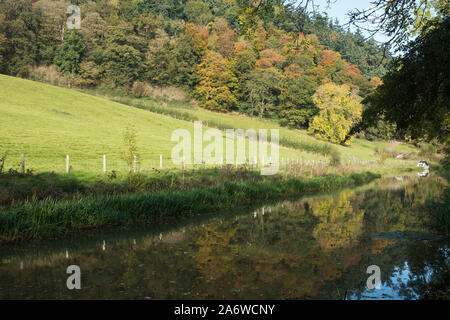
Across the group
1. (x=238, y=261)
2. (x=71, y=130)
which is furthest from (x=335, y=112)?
(x=238, y=261)

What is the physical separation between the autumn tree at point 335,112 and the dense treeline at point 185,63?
20 centimetres

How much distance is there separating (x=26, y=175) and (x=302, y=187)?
16526mm

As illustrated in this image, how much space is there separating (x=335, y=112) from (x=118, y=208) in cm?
7155

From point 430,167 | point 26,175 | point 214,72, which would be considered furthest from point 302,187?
point 214,72

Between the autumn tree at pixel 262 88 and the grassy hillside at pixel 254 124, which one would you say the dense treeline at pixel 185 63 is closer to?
the autumn tree at pixel 262 88

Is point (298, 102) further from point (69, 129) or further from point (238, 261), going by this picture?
point (238, 261)

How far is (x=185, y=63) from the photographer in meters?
92.4

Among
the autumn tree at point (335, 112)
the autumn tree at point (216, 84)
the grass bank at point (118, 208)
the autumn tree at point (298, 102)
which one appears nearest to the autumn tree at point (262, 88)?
the autumn tree at point (298, 102)

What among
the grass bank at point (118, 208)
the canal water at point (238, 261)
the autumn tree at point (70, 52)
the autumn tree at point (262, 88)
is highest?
the autumn tree at point (70, 52)

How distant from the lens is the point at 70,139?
118 ft

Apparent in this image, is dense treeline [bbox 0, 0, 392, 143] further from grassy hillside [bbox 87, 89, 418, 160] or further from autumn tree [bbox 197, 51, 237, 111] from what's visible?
grassy hillside [bbox 87, 89, 418, 160]

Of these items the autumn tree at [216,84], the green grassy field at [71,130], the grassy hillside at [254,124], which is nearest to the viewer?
the green grassy field at [71,130]

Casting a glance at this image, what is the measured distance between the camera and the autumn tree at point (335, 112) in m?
77.4
